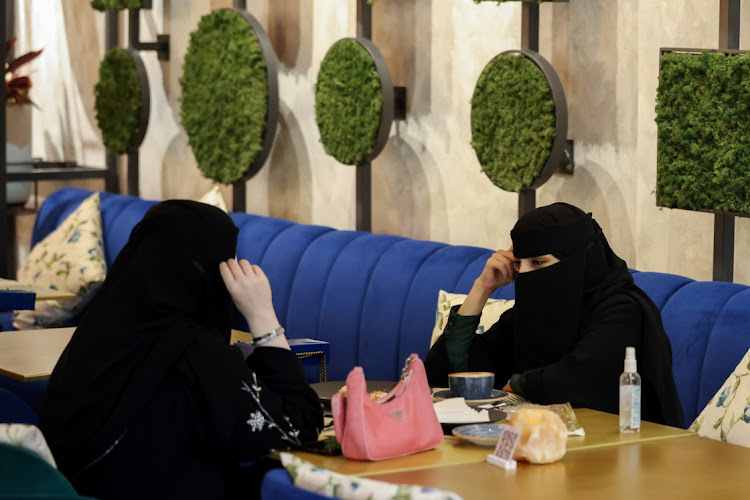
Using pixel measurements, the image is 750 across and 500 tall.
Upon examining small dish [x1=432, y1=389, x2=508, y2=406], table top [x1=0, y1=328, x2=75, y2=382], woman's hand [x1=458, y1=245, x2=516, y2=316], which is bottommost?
table top [x1=0, y1=328, x2=75, y2=382]

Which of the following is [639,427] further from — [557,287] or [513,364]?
[513,364]

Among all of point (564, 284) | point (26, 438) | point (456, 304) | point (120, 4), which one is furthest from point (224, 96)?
point (26, 438)

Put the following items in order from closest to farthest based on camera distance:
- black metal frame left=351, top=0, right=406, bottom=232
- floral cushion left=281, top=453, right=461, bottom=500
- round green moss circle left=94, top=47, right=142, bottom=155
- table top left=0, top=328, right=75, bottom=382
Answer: floral cushion left=281, top=453, right=461, bottom=500 → table top left=0, top=328, right=75, bottom=382 → black metal frame left=351, top=0, right=406, bottom=232 → round green moss circle left=94, top=47, right=142, bottom=155

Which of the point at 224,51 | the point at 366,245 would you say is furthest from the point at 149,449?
the point at 224,51

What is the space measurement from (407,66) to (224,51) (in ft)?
3.68

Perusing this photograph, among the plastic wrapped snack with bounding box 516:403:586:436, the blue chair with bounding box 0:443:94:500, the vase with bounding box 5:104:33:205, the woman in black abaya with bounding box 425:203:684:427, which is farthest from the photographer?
the vase with bounding box 5:104:33:205

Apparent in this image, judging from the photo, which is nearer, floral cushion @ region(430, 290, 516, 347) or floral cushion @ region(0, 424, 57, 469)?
floral cushion @ region(0, 424, 57, 469)

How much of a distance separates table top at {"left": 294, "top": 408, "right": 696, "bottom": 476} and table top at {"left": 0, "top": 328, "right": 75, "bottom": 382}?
123 centimetres

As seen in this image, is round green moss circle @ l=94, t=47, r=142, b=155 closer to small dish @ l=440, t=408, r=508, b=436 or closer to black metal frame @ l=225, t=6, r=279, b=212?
black metal frame @ l=225, t=6, r=279, b=212

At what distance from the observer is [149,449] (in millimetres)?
2293

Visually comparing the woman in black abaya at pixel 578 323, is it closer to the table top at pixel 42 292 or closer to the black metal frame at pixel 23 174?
the table top at pixel 42 292

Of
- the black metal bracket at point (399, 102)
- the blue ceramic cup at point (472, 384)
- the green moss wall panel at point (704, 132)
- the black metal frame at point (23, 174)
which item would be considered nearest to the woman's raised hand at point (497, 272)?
the blue ceramic cup at point (472, 384)

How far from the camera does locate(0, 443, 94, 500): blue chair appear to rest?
64.9 inches

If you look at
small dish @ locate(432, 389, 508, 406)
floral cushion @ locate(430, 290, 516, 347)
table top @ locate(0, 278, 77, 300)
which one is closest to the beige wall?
floral cushion @ locate(430, 290, 516, 347)
